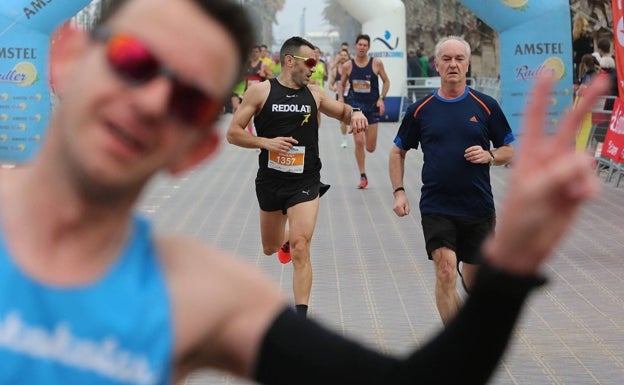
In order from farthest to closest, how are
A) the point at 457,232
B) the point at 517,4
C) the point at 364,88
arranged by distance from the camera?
the point at 364,88 < the point at 517,4 < the point at 457,232

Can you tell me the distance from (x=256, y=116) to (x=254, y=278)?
690 cm

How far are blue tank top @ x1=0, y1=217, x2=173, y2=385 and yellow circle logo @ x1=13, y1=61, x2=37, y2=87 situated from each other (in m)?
13.5

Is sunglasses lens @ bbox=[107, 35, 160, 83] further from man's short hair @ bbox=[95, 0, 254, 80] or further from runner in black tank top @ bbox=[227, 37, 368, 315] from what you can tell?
runner in black tank top @ bbox=[227, 37, 368, 315]

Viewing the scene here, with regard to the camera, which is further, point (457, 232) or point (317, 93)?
point (317, 93)

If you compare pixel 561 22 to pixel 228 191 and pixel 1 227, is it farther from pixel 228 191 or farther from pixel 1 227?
pixel 1 227

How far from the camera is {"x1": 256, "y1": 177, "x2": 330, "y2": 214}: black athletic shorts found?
8.48 metres

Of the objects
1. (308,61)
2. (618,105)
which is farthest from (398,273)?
(618,105)

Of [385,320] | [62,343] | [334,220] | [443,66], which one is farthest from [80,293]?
[334,220]

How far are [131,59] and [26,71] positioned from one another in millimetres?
13601

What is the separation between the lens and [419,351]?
166 centimetres

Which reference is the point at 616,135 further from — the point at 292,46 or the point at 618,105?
the point at 292,46

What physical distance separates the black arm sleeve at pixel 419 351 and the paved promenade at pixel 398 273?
2233 millimetres

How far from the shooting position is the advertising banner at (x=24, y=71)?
14344 millimetres

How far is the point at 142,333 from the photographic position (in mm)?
1646
